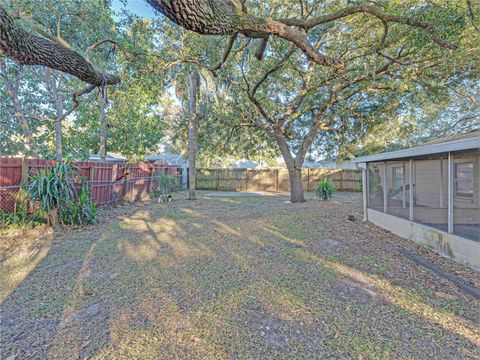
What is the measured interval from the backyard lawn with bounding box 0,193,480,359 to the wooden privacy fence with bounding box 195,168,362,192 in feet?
34.6

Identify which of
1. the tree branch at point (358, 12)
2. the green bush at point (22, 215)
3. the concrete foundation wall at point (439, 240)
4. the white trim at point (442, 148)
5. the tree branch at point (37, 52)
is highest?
the tree branch at point (358, 12)

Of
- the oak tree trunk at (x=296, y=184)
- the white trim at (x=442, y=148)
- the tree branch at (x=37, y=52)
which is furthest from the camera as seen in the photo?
the oak tree trunk at (x=296, y=184)

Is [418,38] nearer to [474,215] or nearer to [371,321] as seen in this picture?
[474,215]

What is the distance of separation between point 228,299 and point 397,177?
15.5 ft

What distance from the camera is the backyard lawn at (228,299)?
1767 millimetres

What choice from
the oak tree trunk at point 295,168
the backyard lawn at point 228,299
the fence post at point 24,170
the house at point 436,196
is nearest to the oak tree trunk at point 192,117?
the oak tree trunk at point 295,168

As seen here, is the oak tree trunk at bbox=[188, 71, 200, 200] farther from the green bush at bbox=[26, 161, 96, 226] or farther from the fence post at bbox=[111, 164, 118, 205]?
the green bush at bbox=[26, 161, 96, 226]

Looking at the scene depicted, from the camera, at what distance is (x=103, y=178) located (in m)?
7.38

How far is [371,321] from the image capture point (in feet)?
6.72

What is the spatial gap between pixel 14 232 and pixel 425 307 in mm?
6187

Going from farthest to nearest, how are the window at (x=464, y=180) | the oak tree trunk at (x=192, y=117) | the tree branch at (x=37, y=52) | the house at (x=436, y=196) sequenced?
the oak tree trunk at (x=192, y=117), the window at (x=464, y=180), the house at (x=436, y=196), the tree branch at (x=37, y=52)

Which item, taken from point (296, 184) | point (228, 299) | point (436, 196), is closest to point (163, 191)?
point (296, 184)

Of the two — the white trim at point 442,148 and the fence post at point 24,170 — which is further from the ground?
the white trim at point 442,148

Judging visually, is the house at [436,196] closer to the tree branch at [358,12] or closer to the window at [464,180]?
the window at [464,180]
